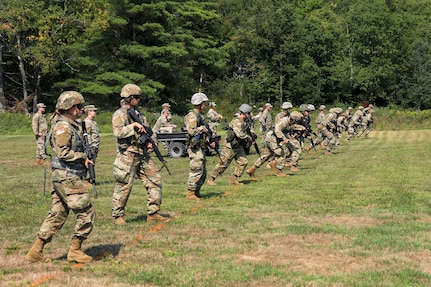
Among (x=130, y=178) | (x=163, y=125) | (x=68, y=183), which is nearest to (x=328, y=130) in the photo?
(x=163, y=125)

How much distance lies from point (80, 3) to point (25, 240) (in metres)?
50.5

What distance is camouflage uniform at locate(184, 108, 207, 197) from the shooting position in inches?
463

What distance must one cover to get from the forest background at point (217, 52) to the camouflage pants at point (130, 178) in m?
37.7

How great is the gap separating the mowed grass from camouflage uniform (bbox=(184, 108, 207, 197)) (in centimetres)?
58

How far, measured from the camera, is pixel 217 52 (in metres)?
58.8

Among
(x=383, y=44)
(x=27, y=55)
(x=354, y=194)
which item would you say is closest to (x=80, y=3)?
(x=27, y=55)

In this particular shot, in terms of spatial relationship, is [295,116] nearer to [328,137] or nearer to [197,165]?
[328,137]

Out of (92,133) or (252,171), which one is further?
(252,171)

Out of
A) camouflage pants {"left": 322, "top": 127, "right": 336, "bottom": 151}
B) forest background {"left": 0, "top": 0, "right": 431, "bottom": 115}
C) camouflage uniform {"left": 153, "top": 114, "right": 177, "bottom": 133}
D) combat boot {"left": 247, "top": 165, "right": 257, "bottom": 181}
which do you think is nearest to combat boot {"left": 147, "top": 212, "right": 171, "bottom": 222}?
combat boot {"left": 247, "top": 165, "right": 257, "bottom": 181}

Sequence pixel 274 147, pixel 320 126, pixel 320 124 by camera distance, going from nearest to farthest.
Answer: pixel 274 147, pixel 320 126, pixel 320 124

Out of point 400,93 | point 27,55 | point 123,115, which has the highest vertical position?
point 123,115

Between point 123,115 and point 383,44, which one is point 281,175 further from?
point 383,44

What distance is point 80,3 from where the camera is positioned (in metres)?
55.7

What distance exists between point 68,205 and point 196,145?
502 cm
